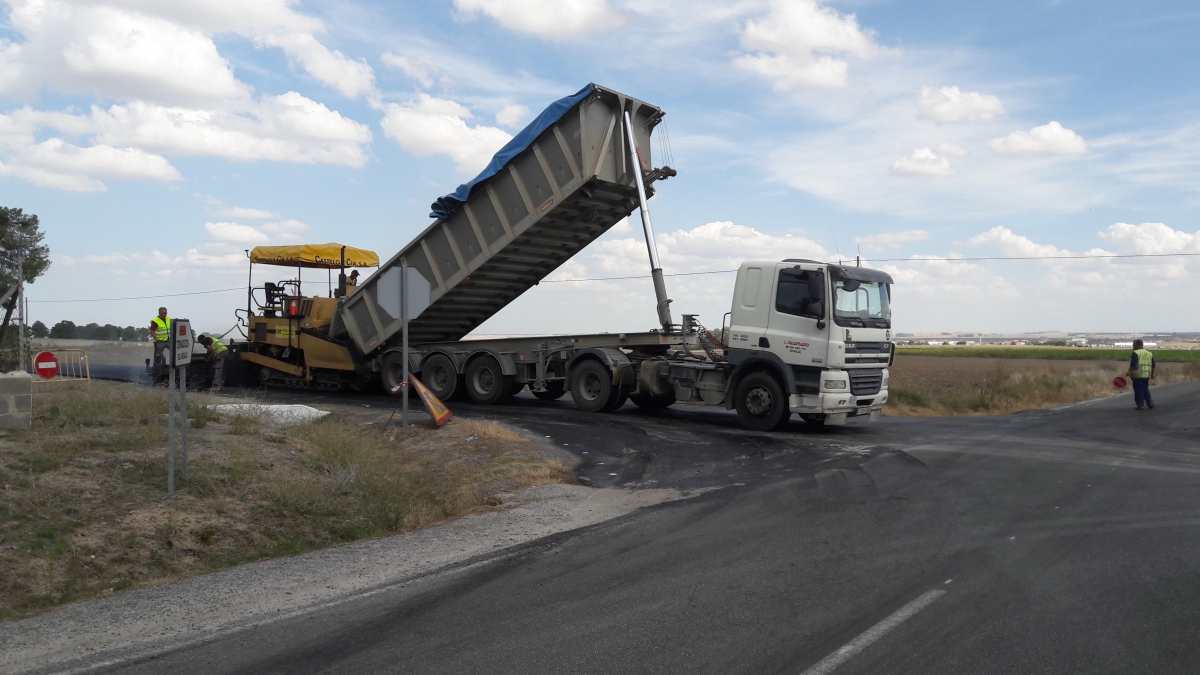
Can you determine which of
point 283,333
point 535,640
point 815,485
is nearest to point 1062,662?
point 535,640

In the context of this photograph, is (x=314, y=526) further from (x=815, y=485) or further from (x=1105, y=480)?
(x=1105, y=480)

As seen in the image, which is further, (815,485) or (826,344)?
(826,344)

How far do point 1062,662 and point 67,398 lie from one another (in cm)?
1234

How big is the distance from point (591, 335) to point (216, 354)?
9030mm

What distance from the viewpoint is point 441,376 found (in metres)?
17.5

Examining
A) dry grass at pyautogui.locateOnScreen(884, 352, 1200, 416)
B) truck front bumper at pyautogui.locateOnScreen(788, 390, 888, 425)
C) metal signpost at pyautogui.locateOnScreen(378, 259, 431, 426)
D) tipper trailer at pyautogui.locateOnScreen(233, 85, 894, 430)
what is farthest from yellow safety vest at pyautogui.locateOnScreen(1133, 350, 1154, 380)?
metal signpost at pyautogui.locateOnScreen(378, 259, 431, 426)

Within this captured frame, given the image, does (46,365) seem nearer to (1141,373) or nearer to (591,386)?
(591,386)

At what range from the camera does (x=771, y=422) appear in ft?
43.4

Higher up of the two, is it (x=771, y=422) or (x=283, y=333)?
(x=283, y=333)

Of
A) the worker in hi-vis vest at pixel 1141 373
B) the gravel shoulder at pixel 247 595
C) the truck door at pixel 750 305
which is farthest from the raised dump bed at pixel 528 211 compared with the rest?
the worker in hi-vis vest at pixel 1141 373

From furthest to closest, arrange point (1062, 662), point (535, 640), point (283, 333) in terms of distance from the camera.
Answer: point (283, 333) < point (535, 640) < point (1062, 662)

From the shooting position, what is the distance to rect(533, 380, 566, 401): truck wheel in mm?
16980

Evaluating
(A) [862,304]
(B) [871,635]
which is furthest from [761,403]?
(B) [871,635]

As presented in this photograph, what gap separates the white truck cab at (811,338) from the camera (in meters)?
12.7
